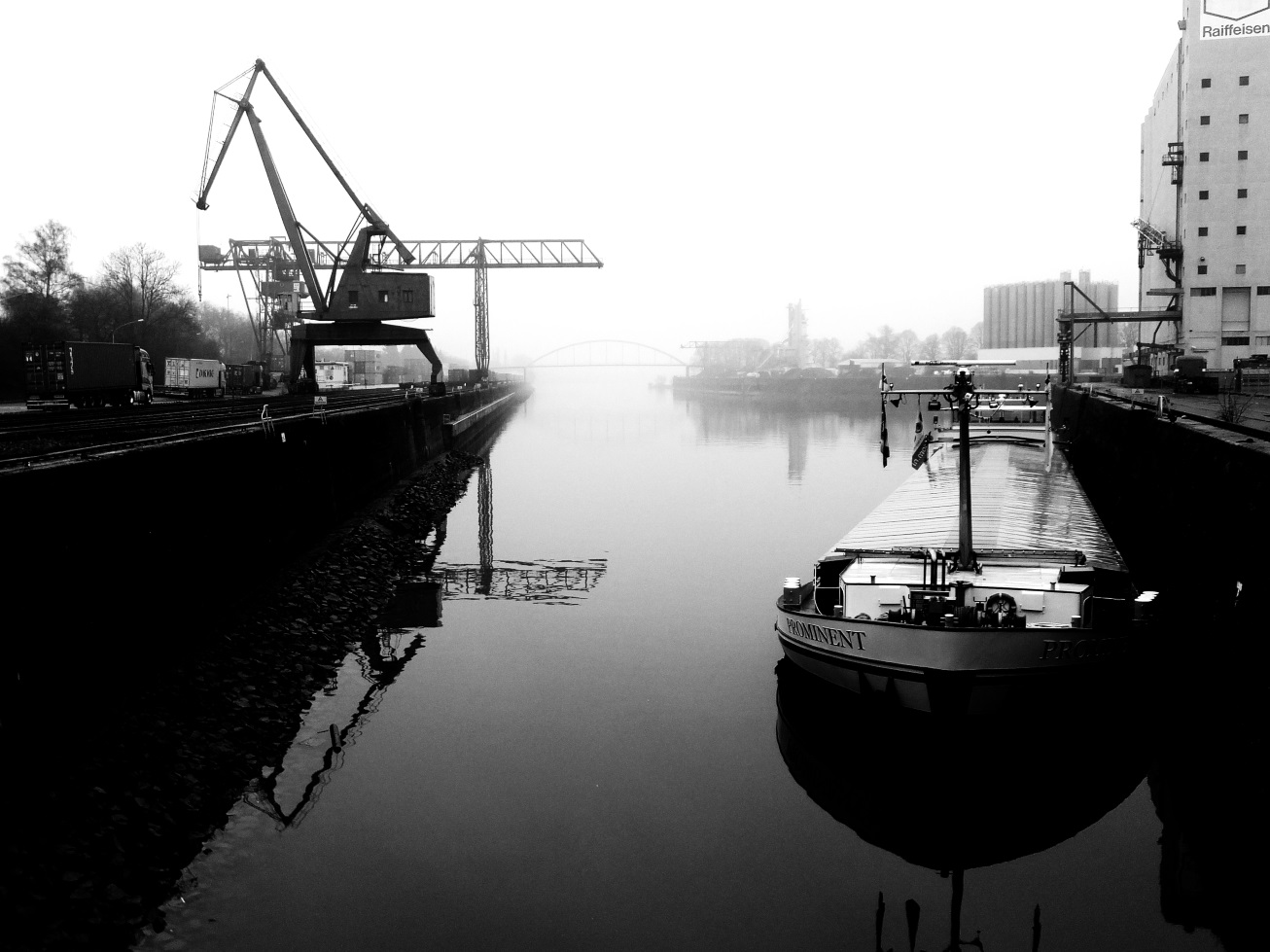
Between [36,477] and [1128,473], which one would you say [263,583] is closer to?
[36,477]

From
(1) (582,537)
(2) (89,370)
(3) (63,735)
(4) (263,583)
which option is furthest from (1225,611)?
(2) (89,370)

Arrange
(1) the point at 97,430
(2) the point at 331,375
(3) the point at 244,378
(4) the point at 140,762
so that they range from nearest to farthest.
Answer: (4) the point at 140,762 < (1) the point at 97,430 < (3) the point at 244,378 < (2) the point at 331,375

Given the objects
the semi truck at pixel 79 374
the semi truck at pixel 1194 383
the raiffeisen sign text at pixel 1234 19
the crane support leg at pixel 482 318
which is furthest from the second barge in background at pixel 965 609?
the crane support leg at pixel 482 318

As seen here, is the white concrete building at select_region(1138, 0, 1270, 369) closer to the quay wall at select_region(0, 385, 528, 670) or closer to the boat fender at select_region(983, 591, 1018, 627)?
the quay wall at select_region(0, 385, 528, 670)

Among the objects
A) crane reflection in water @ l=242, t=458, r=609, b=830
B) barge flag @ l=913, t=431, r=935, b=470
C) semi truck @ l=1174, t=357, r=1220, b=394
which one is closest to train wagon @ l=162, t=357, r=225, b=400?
crane reflection in water @ l=242, t=458, r=609, b=830

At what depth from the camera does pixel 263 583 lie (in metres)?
19.7

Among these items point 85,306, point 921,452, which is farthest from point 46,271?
point 921,452

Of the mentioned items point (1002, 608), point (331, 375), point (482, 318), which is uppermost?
point (482, 318)

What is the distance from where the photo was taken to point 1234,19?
232 feet

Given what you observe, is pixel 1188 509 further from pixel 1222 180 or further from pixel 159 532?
pixel 1222 180

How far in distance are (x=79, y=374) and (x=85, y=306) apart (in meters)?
38.2

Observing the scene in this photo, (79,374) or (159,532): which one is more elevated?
(79,374)

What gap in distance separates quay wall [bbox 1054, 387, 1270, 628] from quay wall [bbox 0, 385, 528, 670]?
13883 millimetres

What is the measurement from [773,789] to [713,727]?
6.64 feet
